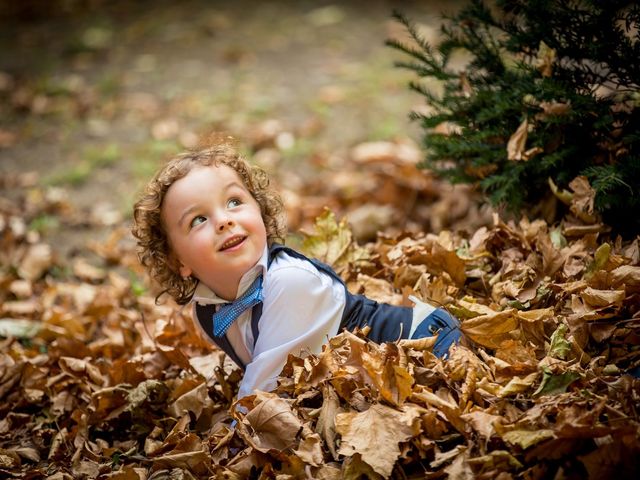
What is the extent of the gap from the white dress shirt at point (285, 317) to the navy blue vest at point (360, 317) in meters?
0.04

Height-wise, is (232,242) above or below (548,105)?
below

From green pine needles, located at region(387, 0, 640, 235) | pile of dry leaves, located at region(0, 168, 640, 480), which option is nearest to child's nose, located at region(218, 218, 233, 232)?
pile of dry leaves, located at region(0, 168, 640, 480)

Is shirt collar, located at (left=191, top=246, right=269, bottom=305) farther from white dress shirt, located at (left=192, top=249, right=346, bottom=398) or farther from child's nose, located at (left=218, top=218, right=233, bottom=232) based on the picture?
child's nose, located at (left=218, top=218, right=233, bottom=232)

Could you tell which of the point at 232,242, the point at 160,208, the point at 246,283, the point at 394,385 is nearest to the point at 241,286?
the point at 246,283

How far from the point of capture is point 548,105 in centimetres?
256

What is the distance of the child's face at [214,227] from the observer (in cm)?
227

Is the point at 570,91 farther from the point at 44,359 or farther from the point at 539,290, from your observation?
the point at 44,359

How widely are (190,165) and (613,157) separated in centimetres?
172

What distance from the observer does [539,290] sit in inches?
92.3

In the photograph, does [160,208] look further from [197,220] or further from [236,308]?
[236,308]

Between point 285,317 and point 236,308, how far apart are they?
19 cm

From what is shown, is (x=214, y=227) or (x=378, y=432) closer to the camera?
(x=378, y=432)

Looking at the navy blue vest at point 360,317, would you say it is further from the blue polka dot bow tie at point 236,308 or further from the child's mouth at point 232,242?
the child's mouth at point 232,242

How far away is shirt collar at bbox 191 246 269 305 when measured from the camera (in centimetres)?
229
